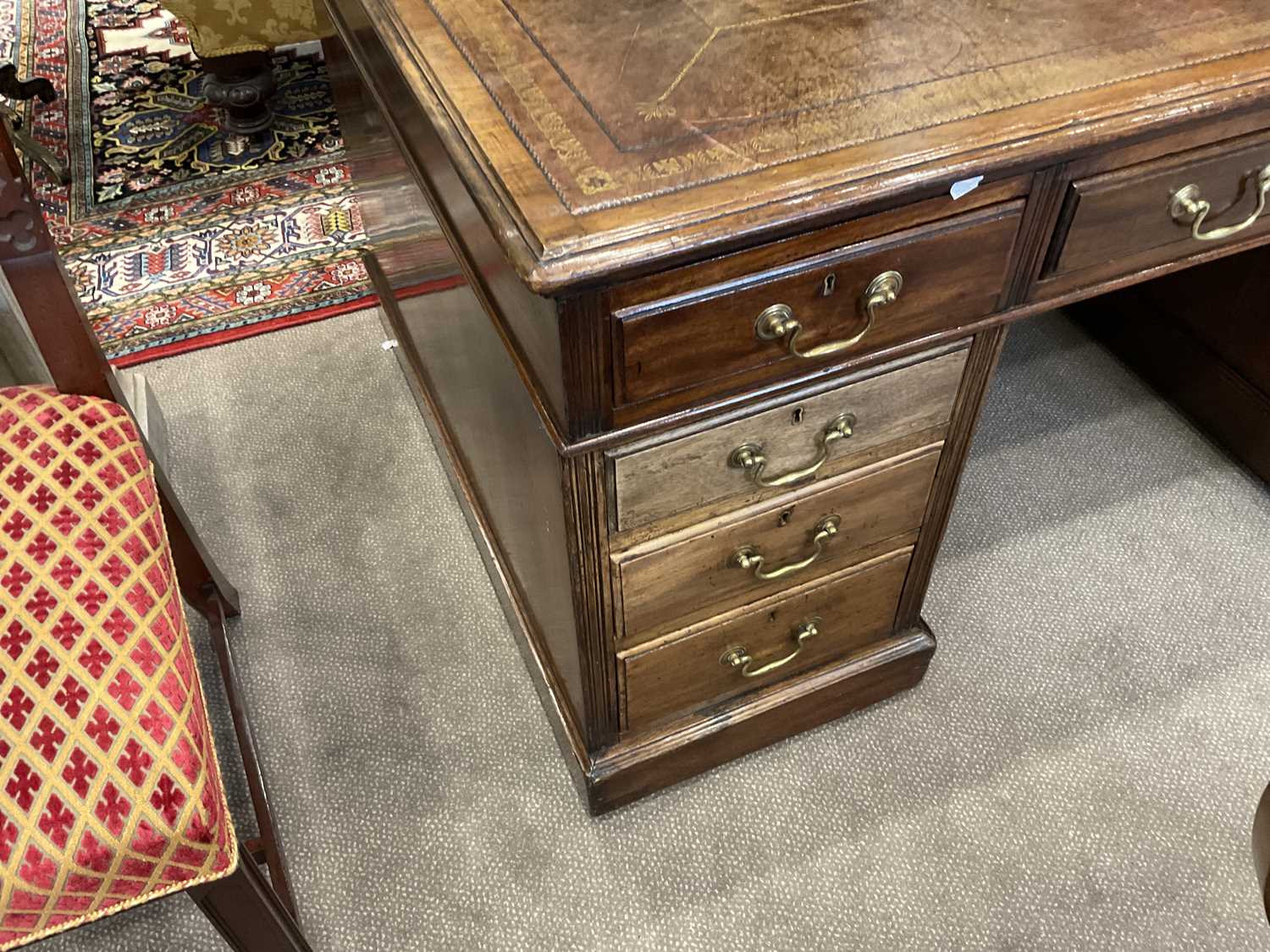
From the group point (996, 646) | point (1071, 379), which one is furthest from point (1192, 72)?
point (1071, 379)

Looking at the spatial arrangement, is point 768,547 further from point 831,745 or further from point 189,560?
point 189,560

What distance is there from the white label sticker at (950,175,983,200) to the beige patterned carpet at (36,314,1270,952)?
0.84 meters

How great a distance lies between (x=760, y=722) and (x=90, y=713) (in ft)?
2.63

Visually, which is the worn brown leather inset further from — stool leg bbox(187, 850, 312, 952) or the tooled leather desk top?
stool leg bbox(187, 850, 312, 952)

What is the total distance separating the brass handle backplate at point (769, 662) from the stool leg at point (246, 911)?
21.5 inches

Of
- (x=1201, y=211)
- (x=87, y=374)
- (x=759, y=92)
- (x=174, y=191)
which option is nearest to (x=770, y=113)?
(x=759, y=92)

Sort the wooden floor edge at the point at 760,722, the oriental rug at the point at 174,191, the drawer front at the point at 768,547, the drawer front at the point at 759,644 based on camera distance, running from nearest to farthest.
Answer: the drawer front at the point at 768,547 → the drawer front at the point at 759,644 → the wooden floor edge at the point at 760,722 → the oriental rug at the point at 174,191

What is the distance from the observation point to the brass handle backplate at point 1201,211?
2.99 feet

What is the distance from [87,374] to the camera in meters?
1.10

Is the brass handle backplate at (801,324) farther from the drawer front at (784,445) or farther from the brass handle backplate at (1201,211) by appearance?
the brass handle backplate at (1201,211)

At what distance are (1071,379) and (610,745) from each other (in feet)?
3.93

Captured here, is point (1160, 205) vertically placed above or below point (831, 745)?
above

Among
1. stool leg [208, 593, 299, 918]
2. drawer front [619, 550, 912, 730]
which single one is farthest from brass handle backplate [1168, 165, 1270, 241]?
stool leg [208, 593, 299, 918]

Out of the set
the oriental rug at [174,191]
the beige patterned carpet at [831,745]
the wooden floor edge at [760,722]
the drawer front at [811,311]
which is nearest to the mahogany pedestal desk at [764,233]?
the drawer front at [811,311]
